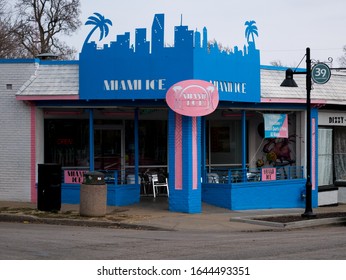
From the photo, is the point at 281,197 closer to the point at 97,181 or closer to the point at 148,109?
the point at 148,109

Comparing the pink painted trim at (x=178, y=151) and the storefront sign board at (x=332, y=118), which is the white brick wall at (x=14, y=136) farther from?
the storefront sign board at (x=332, y=118)

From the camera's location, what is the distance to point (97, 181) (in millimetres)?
18469

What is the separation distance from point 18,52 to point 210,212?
31.9m

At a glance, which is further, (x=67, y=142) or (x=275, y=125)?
(x=275, y=125)

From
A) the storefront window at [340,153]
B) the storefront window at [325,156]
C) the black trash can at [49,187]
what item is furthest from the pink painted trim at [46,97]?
the storefront window at [340,153]

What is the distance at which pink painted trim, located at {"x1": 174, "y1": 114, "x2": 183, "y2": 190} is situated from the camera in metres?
20.1

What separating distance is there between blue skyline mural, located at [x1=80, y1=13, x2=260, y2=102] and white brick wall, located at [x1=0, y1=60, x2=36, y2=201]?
2.35 meters

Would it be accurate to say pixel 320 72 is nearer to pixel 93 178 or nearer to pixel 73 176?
pixel 93 178

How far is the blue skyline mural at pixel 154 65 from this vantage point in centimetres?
1975

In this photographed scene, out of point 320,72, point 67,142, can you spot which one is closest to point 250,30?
point 320,72

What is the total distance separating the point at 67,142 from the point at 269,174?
710cm

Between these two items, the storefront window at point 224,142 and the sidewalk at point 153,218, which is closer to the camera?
the sidewalk at point 153,218

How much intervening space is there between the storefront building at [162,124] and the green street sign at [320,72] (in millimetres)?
2060

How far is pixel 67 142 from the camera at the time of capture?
23.5m
